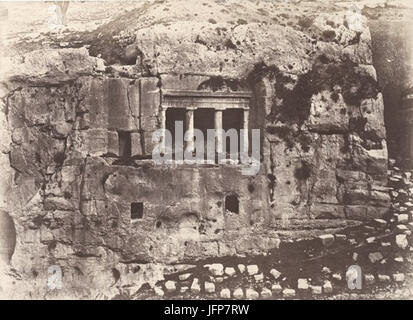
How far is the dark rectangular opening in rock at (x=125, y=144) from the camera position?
16.6 metres

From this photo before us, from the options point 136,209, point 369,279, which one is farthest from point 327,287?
point 136,209

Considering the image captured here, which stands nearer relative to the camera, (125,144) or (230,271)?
(230,271)

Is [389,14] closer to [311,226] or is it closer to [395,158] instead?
[395,158]

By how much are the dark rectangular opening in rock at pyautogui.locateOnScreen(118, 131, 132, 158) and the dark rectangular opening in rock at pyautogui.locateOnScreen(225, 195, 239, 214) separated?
3.82 m

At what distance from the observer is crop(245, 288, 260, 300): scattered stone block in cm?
1516

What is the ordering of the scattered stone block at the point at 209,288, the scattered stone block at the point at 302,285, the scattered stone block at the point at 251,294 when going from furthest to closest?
the scattered stone block at the point at 302,285, the scattered stone block at the point at 209,288, the scattered stone block at the point at 251,294

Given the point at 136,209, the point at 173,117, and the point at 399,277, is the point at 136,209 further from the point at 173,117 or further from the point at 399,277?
the point at 399,277

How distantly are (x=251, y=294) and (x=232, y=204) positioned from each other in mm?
3248

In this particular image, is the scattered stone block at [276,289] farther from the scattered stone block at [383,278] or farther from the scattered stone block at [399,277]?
the scattered stone block at [399,277]

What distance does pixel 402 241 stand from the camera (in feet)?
53.2

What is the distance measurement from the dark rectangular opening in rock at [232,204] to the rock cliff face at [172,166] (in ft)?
0.30

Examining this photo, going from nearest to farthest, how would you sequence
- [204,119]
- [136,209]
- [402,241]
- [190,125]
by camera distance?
[402,241]
[136,209]
[190,125]
[204,119]

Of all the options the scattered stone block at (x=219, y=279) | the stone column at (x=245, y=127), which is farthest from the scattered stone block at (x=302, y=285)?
the stone column at (x=245, y=127)

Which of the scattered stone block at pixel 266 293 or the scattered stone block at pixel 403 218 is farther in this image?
the scattered stone block at pixel 403 218
